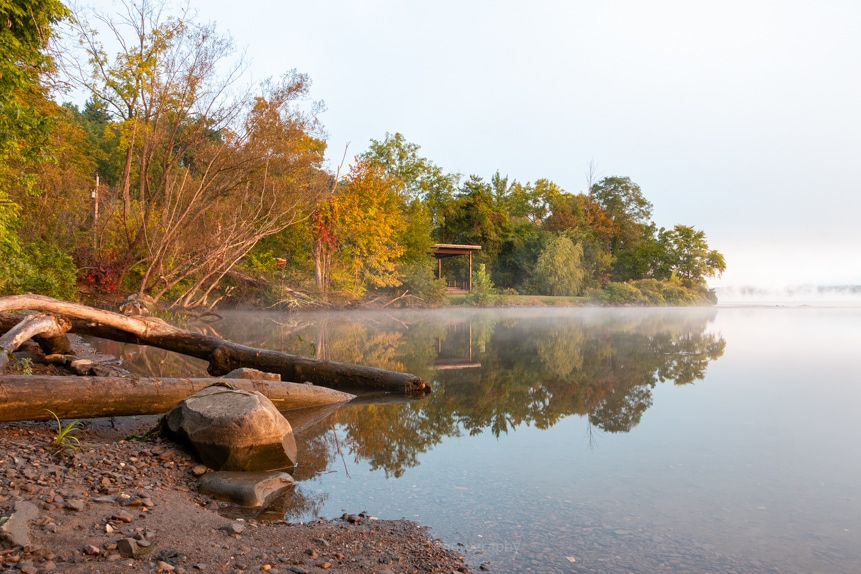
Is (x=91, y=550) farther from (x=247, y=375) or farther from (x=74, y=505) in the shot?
(x=247, y=375)

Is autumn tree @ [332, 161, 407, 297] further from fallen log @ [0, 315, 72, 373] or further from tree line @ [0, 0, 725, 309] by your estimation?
fallen log @ [0, 315, 72, 373]

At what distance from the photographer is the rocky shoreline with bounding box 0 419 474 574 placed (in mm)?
2801

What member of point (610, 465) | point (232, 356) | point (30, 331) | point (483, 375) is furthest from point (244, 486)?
point (483, 375)

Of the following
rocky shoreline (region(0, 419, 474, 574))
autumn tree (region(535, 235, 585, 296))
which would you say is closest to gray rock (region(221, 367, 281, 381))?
rocky shoreline (region(0, 419, 474, 574))

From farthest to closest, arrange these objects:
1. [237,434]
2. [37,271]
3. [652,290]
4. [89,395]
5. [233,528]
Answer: [652,290] < [37,271] < [89,395] < [237,434] < [233,528]

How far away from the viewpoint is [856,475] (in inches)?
193

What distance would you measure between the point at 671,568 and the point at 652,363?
9.34m

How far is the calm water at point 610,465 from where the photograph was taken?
3545 millimetres

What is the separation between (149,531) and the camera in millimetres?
3182

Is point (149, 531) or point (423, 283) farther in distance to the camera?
point (423, 283)

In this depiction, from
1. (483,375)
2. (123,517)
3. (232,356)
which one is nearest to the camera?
(123,517)


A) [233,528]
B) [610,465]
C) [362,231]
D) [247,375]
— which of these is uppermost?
[362,231]

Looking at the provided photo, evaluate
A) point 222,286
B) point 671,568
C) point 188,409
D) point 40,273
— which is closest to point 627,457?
point 671,568

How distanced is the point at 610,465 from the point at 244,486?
3208 millimetres
